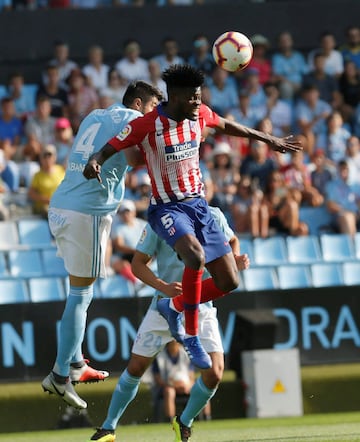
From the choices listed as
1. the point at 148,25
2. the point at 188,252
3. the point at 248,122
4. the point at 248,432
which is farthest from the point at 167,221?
the point at 148,25

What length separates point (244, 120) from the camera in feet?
A: 62.9

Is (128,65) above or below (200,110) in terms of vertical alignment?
above

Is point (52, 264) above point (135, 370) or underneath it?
above

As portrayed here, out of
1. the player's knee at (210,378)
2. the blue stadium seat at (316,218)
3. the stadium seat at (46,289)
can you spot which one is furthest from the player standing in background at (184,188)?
the blue stadium seat at (316,218)

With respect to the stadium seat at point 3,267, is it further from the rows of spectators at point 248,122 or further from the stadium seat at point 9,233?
the rows of spectators at point 248,122

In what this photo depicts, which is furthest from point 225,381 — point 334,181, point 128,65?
point 128,65

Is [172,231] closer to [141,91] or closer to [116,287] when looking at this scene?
[141,91]

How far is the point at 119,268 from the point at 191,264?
22.3 ft

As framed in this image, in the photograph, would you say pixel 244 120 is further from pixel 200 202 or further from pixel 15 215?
pixel 200 202

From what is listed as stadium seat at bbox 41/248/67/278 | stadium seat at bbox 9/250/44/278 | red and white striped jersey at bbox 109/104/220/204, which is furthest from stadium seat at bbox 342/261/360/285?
red and white striped jersey at bbox 109/104/220/204

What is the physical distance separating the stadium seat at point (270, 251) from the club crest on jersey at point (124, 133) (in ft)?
25.8

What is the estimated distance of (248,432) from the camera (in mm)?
11594

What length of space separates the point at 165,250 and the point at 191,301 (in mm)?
903

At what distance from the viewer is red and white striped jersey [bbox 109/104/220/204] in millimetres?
8938
